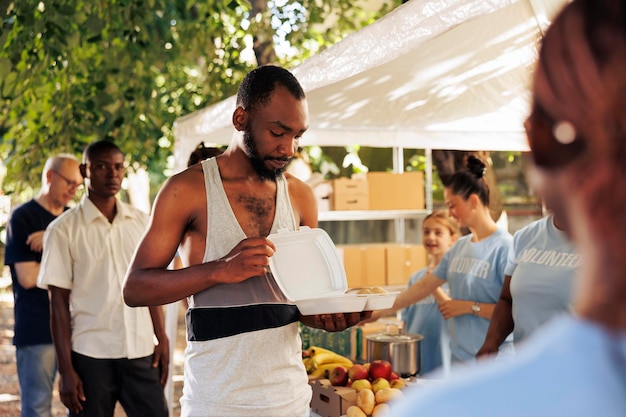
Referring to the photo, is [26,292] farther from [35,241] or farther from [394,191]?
[394,191]

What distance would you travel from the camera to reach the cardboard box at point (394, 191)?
7.14 meters

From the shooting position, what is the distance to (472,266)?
4.65 metres

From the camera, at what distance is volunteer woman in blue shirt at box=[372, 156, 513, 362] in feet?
14.9

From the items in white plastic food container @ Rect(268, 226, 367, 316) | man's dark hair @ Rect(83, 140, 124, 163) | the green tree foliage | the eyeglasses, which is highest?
the green tree foliage

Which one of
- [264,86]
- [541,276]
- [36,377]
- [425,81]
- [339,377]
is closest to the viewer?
[264,86]

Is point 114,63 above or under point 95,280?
above

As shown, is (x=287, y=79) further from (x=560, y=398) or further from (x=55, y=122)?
(x=55, y=122)

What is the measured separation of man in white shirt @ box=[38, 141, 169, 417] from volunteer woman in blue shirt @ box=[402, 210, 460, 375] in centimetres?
182

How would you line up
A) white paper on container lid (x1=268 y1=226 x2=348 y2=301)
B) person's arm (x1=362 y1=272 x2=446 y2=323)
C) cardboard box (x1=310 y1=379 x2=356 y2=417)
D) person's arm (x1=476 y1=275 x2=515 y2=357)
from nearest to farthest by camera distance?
white paper on container lid (x1=268 y1=226 x2=348 y2=301), person's arm (x1=476 y1=275 x2=515 y2=357), cardboard box (x1=310 y1=379 x2=356 y2=417), person's arm (x1=362 y1=272 x2=446 y2=323)

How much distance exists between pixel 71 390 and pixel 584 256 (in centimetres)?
380

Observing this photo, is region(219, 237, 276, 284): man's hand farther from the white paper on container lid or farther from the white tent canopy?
the white tent canopy

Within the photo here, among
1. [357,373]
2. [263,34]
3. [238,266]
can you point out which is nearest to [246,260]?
[238,266]

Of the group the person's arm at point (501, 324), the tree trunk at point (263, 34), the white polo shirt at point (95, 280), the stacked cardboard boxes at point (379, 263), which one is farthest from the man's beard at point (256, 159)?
the tree trunk at point (263, 34)

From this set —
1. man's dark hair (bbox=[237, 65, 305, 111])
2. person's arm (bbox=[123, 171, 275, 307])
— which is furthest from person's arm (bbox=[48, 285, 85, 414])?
man's dark hair (bbox=[237, 65, 305, 111])
